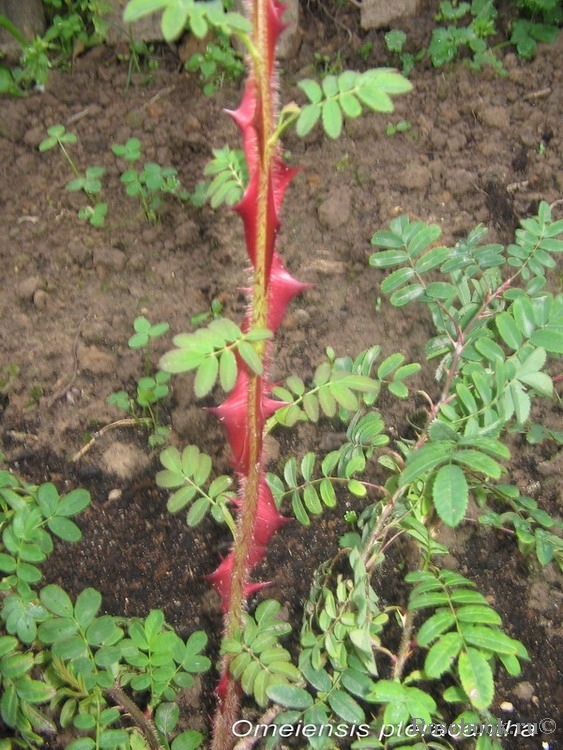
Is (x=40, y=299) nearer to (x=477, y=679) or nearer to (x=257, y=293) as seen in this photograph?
(x=257, y=293)

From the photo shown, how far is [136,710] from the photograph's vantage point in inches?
50.1

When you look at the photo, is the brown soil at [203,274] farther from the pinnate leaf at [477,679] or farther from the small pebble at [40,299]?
the pinnate leaf at [477,679]

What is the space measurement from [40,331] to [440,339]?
1248 millimetres

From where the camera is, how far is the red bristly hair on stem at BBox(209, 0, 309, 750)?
84 cm

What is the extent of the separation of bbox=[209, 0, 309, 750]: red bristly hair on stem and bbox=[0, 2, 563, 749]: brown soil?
0.47 meters

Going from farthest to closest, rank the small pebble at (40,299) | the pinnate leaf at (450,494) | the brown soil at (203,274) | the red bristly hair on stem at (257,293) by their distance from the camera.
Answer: the small pebble at (40,299), the brown soil at (203,274), the pinnate leaf at (450,494), the red bristly hair on stem at (257,293)

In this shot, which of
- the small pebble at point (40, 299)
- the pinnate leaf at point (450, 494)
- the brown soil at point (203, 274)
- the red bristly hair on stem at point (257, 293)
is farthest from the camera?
the small pebble at point (40, 299)

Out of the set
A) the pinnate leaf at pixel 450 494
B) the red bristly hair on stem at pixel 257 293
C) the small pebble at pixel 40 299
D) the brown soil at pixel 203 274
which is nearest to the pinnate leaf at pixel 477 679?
the pinnate leaf at pixel 450 494

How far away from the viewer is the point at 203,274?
2266 millimetres

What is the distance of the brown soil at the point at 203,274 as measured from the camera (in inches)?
66.4

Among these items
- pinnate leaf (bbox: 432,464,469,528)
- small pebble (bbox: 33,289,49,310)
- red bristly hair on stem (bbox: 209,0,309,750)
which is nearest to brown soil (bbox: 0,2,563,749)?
small pebble (bbox: 33,289,49,310)

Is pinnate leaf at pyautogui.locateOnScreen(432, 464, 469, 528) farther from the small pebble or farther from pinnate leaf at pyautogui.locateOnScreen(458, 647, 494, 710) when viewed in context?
the small pebble

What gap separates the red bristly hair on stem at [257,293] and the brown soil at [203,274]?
1.54 feet

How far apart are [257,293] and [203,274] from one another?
133 cm
